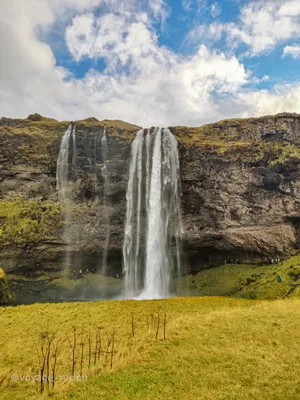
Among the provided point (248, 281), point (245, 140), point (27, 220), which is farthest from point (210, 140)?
point (27, 220)

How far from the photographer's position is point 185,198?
54.3 meters

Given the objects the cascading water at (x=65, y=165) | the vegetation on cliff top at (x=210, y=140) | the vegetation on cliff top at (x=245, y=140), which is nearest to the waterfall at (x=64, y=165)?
the cascading water at (x=65, y=165)

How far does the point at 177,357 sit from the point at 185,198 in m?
40.9

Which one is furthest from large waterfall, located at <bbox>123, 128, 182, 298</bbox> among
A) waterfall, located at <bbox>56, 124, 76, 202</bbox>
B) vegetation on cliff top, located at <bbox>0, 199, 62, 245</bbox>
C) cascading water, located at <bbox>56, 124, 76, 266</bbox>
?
vegetation on cliff top, located at <bbox>0, 199, 62, 245</bbox>

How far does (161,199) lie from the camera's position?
52719 mm

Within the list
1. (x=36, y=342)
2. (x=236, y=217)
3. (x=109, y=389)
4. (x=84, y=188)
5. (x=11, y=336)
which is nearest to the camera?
(x=109, y=389)

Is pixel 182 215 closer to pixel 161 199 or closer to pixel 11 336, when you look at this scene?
pixel 161 199

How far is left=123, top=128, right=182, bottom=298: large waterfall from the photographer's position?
165 feet

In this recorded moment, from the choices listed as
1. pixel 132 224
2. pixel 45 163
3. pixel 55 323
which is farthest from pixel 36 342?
pixel 45 163

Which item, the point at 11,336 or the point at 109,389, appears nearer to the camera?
the point at 109,389

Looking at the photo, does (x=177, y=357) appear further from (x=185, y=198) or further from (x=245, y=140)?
(x=245, y=140)

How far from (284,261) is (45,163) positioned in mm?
47440

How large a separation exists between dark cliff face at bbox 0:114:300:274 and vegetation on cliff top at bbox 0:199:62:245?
17cm

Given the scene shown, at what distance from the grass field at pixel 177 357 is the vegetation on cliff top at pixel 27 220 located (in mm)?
29380
